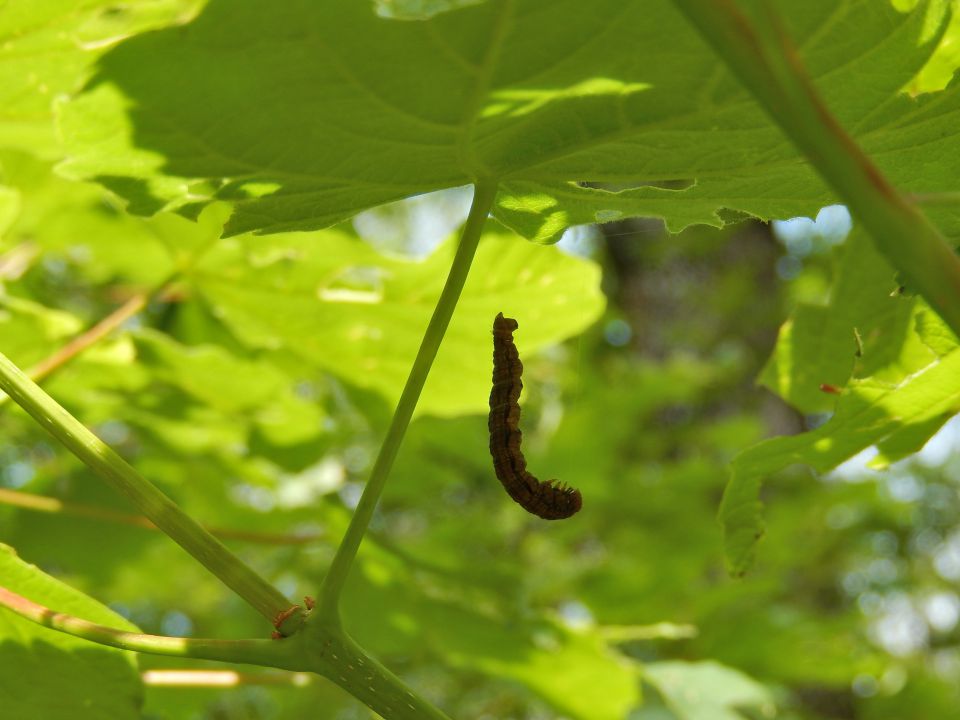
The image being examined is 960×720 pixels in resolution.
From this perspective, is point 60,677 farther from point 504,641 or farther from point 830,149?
point 504,641

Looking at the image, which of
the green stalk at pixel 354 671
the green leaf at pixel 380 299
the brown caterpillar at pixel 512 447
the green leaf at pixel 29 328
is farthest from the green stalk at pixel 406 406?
the green leaf at pixel 29 328

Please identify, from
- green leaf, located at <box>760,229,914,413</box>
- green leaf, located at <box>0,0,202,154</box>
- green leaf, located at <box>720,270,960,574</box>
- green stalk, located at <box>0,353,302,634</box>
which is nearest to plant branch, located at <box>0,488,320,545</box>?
green stalk, located at <box>0,353,302,634</box>

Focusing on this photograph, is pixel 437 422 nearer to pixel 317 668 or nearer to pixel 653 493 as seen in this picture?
pixel 653 493

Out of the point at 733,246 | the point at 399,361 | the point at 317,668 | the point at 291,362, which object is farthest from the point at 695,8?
the point at 733,246

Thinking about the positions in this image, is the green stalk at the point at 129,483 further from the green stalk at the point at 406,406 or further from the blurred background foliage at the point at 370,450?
the blurred background foliage at the point at 370,450

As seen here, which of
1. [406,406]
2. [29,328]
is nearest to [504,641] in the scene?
[29,328]

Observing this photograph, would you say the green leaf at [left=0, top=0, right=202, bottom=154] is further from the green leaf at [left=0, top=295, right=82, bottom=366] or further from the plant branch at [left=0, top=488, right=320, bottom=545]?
the plant branch at [left=0, top=488, right=320, bottom=545]
